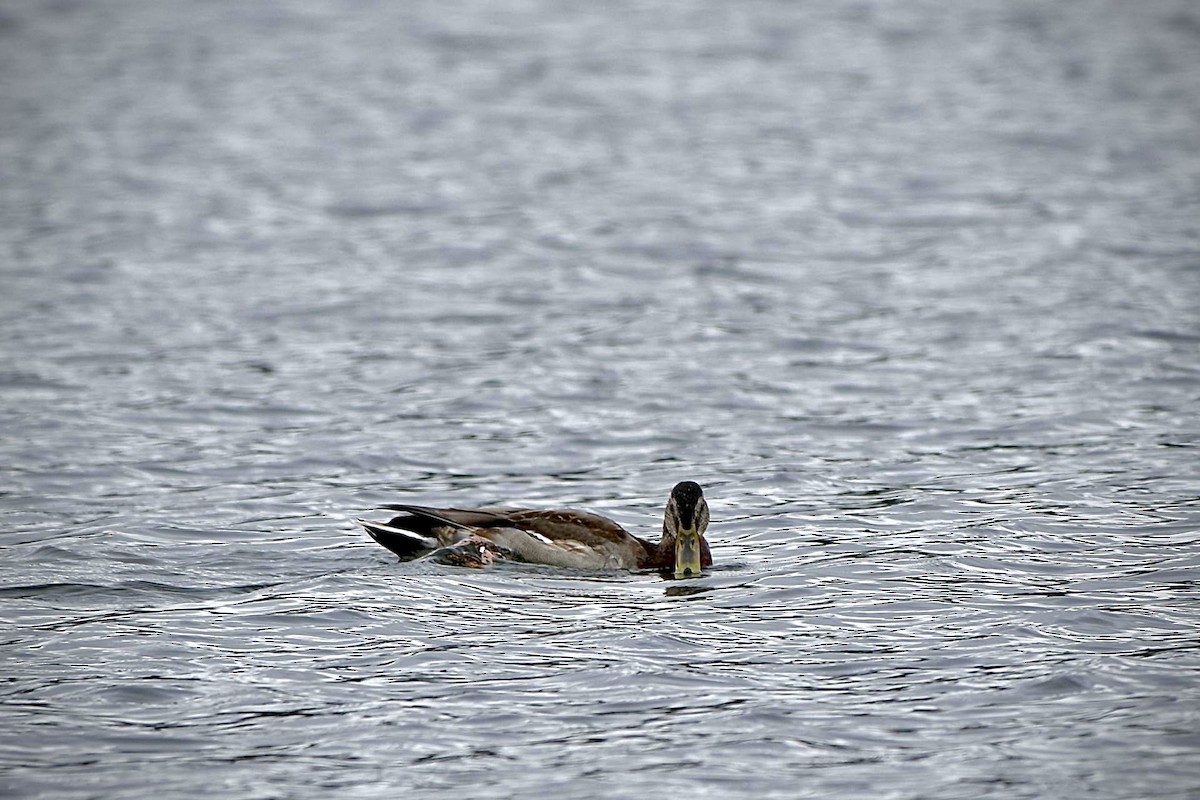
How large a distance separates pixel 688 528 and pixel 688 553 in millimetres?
160

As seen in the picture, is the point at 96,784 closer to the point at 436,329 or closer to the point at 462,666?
the point at 462,666

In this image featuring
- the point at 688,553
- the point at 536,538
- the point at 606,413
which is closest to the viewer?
the point at 688,553

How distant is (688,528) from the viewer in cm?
1152

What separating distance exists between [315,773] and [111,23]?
31.4 metres

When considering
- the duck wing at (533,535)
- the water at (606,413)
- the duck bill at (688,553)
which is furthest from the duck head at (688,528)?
the duck wing at (533,535)

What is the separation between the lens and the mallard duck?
11703 millimetres

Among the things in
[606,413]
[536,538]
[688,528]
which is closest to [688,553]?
[688,528]

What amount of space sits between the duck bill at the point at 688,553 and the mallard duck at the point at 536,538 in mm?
107

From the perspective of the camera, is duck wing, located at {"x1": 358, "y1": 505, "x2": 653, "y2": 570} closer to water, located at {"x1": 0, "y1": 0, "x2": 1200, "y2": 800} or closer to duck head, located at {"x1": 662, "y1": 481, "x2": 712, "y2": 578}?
water, located at {"x1": 0, "y1": 0, "x2": 1200, "y2": 800}

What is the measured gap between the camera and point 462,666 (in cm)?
981

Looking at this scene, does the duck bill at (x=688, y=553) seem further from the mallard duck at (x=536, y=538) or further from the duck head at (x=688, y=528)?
the mallard duck at (x=536, y=538)

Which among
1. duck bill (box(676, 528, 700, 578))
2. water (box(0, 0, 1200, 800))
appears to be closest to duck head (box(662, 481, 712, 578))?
duck bill (box(676, 528, 700, 578))

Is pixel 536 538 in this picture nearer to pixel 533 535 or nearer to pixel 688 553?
pixel 533 535

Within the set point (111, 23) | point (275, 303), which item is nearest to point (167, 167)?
point (275, 303)
